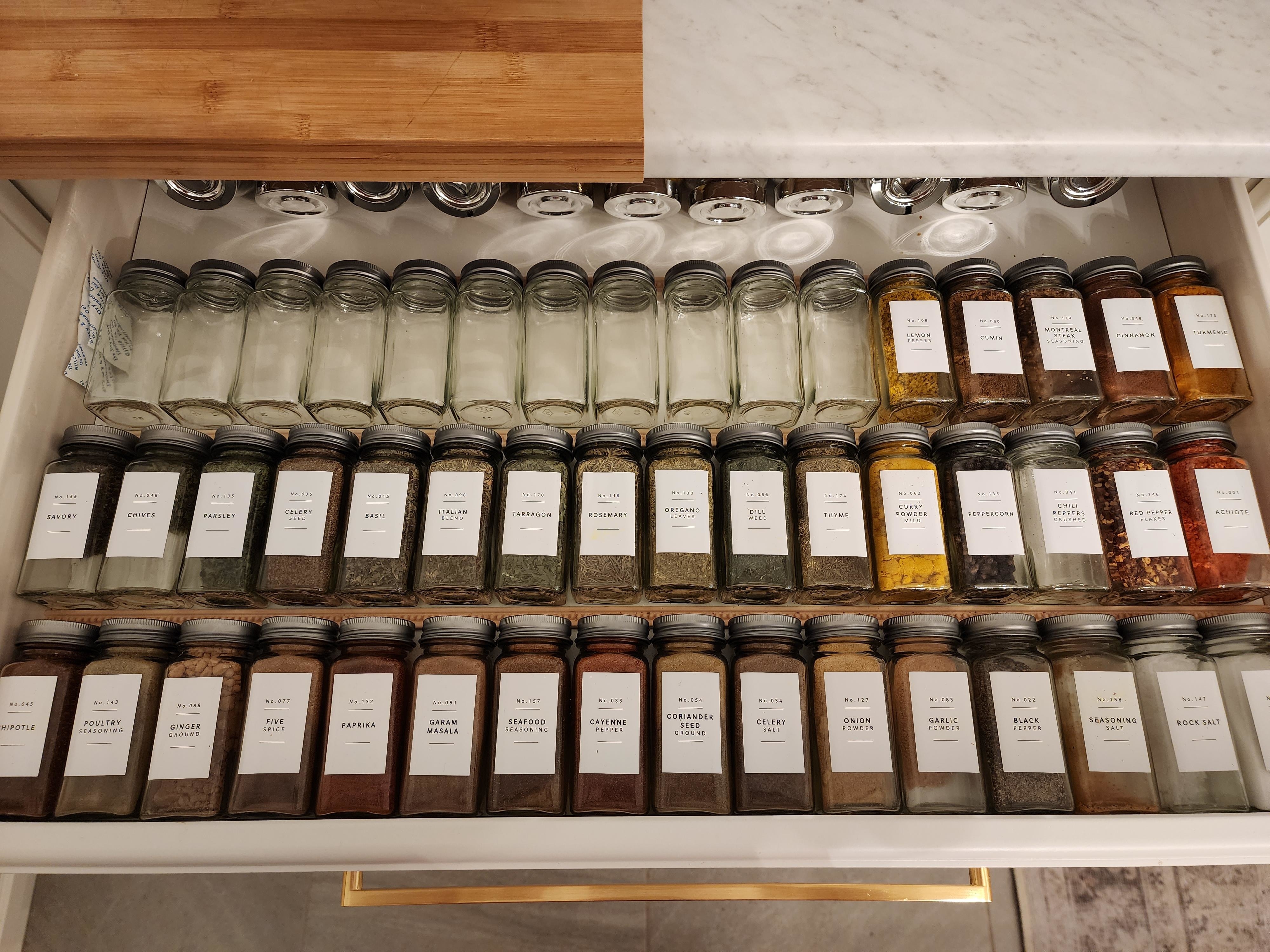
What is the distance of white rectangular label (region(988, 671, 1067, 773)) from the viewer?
35.0 inches

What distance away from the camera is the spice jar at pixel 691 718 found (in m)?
0.87

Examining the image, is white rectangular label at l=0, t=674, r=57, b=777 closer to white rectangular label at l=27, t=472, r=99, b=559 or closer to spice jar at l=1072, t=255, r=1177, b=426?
white rectangular label at l=27, t=472, r=99, b=559

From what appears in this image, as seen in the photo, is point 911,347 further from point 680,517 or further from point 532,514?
point 532,514

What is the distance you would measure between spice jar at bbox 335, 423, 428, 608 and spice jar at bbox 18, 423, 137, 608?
0.32 meters

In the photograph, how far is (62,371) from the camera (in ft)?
3.53

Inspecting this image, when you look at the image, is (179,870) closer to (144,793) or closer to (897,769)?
(144,793)

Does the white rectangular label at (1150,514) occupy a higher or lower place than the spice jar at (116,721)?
higher

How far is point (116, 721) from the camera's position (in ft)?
2.96

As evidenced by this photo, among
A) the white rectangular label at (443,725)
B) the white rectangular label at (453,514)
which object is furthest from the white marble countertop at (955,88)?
the white rectangular label at (443,725)

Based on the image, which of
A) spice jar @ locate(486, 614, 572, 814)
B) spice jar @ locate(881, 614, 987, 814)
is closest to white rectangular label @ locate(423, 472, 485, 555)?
spice jar @ locate(486, 614, 572, 814)

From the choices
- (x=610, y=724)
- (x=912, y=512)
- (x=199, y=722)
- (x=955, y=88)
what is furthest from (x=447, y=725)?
(x=955, y=88)

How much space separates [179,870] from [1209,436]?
1.40 m

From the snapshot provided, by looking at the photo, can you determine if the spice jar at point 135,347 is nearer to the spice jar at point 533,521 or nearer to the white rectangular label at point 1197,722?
the spice jar at point 533,521

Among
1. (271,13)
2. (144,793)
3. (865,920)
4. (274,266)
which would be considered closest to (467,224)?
(274,266)
